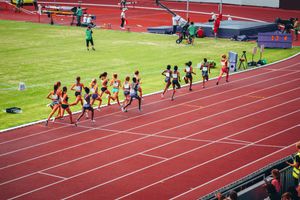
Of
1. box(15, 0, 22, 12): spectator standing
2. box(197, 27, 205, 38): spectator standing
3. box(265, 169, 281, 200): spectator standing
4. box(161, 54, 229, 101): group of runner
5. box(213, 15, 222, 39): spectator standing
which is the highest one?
box(15, 0, 22, 12): spectator standing

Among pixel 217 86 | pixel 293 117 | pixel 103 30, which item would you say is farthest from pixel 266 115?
pixel 103 30

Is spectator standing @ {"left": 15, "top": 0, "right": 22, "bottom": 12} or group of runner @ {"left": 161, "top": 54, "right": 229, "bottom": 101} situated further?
spectator standing @ {"left": 15, "top": 0, "right": 22, "bottom": 12}

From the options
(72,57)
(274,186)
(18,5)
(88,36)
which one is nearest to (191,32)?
(88,36)

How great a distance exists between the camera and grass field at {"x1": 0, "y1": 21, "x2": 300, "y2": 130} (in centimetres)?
3116

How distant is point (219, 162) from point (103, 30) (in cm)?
3263

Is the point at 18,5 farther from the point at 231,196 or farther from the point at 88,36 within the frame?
the point at 231,196

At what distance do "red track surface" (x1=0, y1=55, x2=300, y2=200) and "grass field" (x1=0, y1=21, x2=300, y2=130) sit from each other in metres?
3.05

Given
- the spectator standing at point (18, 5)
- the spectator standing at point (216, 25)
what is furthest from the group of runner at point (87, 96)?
the spectator standing at point (18, 5)

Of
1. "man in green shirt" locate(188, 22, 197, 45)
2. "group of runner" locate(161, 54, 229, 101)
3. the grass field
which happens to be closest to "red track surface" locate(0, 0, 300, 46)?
the grass field

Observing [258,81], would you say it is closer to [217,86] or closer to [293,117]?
[217,86]

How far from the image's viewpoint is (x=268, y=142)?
77.5ft

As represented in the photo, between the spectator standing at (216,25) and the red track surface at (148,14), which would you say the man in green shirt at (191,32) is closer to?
the spectator standing at (216,25)

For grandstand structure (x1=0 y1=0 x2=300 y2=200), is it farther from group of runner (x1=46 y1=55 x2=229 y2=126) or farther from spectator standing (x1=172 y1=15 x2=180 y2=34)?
group of runner (x1=46 y1=55 x2=229 y2=126)

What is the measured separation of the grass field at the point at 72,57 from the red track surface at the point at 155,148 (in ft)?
10.0
